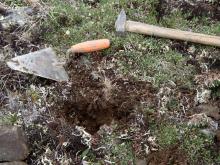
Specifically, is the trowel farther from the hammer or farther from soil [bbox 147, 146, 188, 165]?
soil [bbox 147, 146, 188, 165]

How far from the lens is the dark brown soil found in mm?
5152

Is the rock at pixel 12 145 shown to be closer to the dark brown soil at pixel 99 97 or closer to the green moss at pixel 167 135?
the dark brown soil at pixel 99 97

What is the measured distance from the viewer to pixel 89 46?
18.1 feet

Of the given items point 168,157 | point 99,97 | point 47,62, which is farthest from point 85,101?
point 168,157

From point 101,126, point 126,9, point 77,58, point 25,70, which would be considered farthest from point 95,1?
point 101,126

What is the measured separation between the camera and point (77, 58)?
5.55 metres

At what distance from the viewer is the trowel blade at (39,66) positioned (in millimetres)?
5363

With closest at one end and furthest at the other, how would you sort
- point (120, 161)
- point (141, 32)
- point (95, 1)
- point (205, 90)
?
point (120, 161)
point (205, 90)
point (141, 32)
point (95, 1)

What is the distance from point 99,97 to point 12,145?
97cm

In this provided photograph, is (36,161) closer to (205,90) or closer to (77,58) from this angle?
(77,58)

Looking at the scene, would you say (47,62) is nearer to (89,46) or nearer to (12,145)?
(89,46)

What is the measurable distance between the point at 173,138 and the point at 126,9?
1.67 m

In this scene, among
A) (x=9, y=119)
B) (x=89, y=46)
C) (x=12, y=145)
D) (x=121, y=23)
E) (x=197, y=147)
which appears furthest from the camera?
(x=121, y=23)

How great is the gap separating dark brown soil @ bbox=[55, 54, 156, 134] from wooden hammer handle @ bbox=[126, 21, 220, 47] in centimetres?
58
